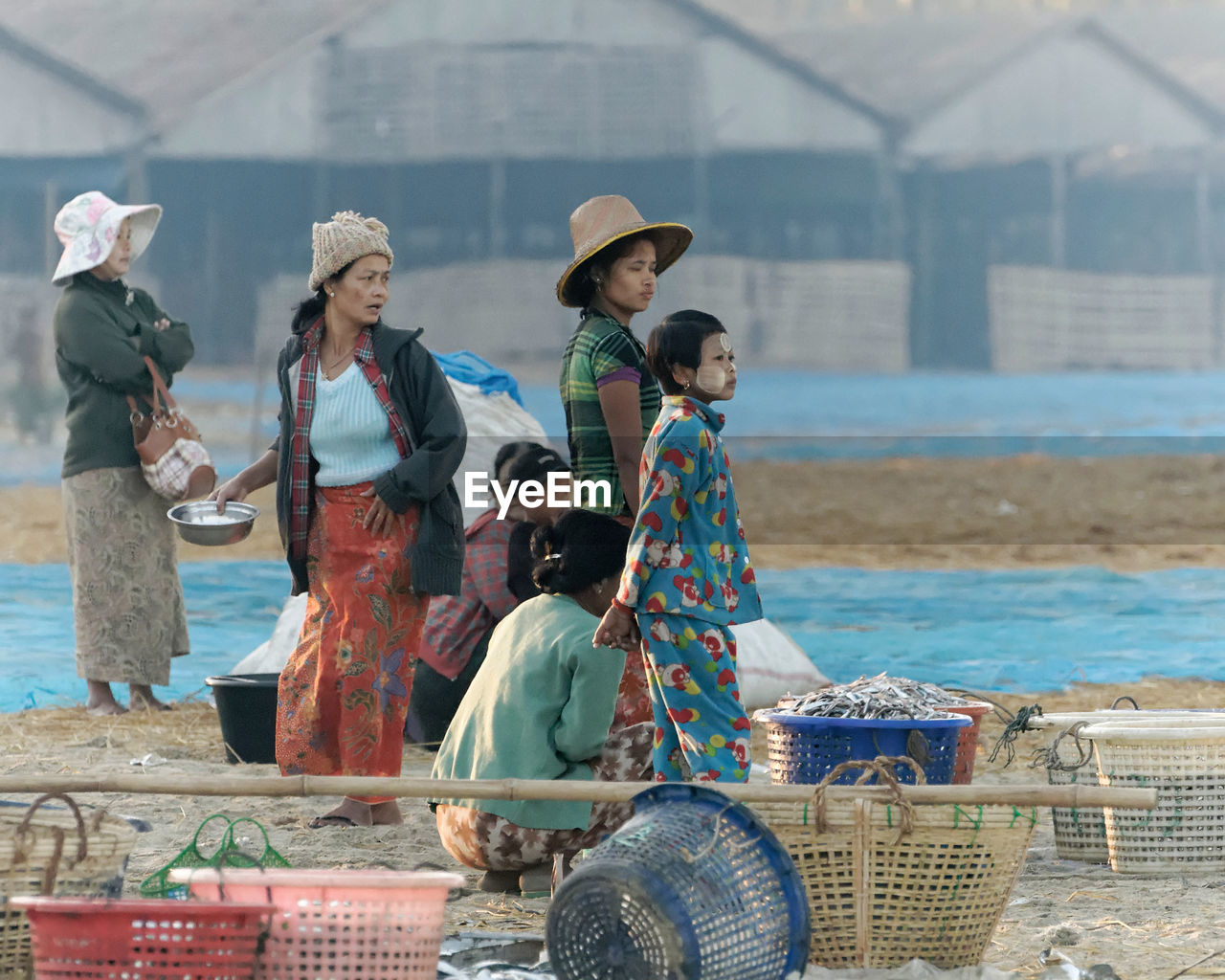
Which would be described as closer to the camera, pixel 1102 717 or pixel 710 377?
pixel 710 377

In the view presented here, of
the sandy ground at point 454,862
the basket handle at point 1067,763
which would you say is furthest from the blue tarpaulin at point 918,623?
the basket handle at point 1067,763

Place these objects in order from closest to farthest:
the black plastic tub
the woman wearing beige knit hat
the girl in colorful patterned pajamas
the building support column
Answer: the girl in colorful patterned pajamas → the woman wearing beige knit hat → the black plastic tub → the building support column

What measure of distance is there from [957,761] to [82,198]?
3.35 m

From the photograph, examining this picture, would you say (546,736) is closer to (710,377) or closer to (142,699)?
(710,377)

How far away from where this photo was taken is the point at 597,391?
3.83 metres

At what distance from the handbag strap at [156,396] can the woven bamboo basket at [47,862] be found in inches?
119

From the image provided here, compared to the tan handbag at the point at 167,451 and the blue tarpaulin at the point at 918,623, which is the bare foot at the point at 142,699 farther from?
the tan handbag at the point at 167,451

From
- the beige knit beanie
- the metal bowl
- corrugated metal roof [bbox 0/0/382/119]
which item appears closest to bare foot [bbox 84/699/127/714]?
the metal bowl

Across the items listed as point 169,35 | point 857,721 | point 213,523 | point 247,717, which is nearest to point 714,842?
point 857,721

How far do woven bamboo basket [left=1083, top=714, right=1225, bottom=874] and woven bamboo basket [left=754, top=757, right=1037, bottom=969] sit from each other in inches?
36.1

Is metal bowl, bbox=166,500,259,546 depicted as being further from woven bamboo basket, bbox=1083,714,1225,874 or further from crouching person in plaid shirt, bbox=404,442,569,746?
woven bamboo basket, bbox=1083,714,1225,874

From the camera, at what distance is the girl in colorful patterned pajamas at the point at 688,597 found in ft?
11.1

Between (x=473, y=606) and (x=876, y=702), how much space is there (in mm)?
1591

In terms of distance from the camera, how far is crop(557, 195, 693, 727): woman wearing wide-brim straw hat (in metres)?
3.74
